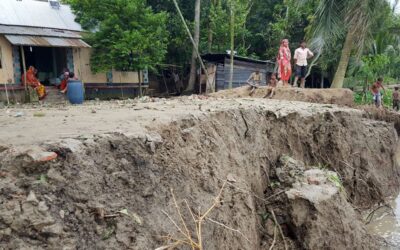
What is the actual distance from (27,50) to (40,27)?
189cm

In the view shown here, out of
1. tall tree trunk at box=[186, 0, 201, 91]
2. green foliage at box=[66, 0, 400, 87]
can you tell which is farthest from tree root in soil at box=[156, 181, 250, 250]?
tall tree trunk at box=[186, 0, 201, 91]

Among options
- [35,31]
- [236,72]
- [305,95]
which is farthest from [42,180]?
[236,72]

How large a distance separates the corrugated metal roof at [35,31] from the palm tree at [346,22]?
9.56m

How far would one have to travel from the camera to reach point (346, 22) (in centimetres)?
1274

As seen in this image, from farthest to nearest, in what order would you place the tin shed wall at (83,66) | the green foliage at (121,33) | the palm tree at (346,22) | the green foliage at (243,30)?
the tin shed wall at (83,66)
the green foliage at (121,33)
the green foliage at (243,30)
the palm tree at (346,22)

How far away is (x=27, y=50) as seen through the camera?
16.3 meters

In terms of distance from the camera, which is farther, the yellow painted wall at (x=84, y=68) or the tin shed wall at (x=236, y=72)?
the tin shed wall at (x=236, y=72)

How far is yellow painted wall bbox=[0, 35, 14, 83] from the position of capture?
45.6 feet

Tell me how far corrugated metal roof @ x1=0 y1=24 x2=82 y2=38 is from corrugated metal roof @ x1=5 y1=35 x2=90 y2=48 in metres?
0.16

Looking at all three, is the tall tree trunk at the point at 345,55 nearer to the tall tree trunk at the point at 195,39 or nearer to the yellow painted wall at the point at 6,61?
the tall tree trunk at the point at 195,39

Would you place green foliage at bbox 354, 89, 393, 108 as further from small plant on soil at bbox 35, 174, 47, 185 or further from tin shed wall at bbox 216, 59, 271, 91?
small plant on soil at bbox 35, 174, 47, 185

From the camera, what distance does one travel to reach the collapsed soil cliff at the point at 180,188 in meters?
2.57

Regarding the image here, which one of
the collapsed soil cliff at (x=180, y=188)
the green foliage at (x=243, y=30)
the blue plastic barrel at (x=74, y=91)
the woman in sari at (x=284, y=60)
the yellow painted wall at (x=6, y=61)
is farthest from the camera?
the yellow painted wall at (x=6, y=61)

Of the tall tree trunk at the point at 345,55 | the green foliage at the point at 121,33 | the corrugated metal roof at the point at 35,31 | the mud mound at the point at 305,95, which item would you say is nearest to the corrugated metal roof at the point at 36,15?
the corrugated metal roof at the point at 35,31
